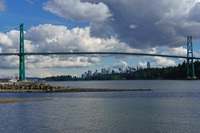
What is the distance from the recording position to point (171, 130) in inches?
731

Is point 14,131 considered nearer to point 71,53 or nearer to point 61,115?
point 61,115

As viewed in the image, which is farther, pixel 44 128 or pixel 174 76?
pixel 174 76

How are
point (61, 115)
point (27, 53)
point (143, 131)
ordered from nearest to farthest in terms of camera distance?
point (143, 131) < point (61, 115) < point (27, 53)

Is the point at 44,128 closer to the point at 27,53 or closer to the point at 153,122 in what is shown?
the point at 153,122

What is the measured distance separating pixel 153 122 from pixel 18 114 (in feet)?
50.9

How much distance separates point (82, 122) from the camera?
21.8 meters

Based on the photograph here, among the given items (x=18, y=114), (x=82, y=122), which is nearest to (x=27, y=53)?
(x=18, y=114)

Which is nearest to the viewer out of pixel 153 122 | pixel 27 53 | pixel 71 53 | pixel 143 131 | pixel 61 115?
pixel 143 131

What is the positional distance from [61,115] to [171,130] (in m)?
12.3

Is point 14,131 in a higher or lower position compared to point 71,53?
lower

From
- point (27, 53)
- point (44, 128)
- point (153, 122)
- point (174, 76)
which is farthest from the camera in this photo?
point (174, 76)

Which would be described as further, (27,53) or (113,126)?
(27,53)

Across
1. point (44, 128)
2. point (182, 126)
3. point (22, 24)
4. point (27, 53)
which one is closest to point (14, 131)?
point (44, 128)

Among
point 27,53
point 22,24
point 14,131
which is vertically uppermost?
point 22,24
